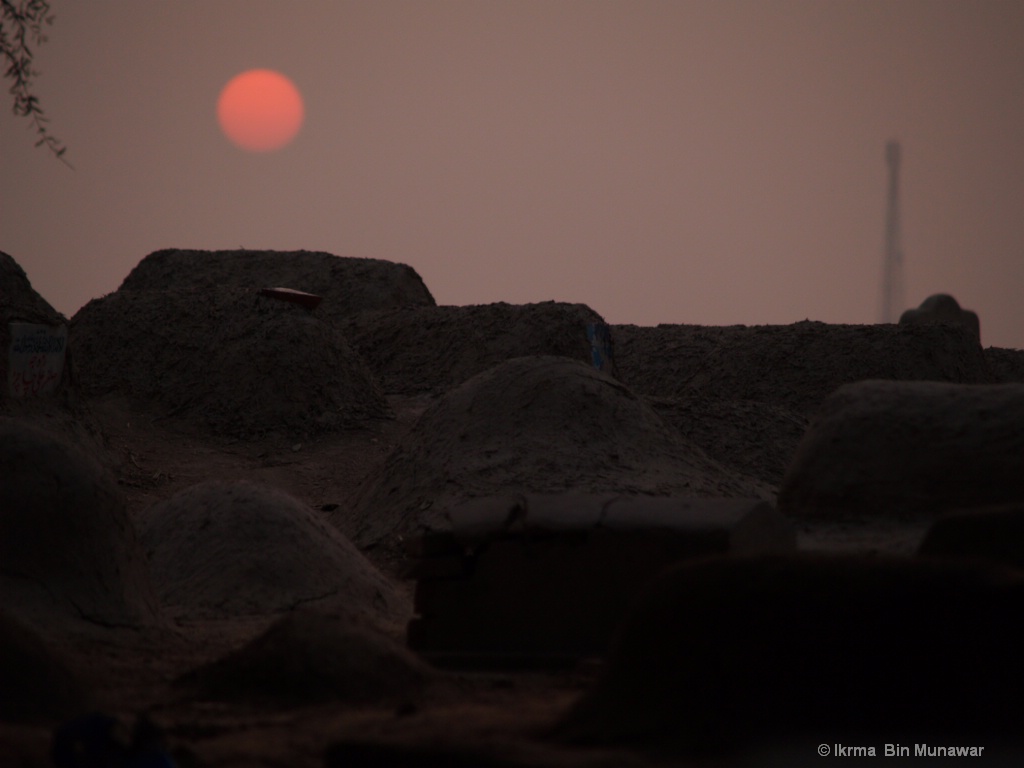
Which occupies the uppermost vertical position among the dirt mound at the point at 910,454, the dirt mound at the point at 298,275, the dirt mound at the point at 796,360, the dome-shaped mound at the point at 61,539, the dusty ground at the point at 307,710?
the dirt mound at the point at 298,275

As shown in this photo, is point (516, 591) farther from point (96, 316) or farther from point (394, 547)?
point (96, 316)

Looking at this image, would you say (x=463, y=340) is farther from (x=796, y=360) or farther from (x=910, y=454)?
(x=910, y=454)

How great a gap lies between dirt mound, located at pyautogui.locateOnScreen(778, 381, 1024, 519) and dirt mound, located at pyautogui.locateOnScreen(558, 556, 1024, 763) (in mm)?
4148

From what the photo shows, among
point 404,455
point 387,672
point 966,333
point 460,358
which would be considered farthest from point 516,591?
point 966,333

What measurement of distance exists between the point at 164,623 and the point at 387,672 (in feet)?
8.23

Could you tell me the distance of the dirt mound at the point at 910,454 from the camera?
7.69m

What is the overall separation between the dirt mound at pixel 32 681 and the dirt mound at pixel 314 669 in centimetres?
65

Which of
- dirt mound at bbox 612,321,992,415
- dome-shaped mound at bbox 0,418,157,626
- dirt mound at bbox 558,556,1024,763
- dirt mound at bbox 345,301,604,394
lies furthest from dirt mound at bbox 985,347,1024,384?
dirt mound at bbox 558,556,1024,763

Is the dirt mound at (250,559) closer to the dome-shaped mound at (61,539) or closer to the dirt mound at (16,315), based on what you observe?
the dome-shaped mound at (61,539)

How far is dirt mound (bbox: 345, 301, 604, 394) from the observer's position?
58.4 feet

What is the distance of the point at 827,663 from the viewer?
12.2ft

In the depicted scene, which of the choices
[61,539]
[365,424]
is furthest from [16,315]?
[61,539]

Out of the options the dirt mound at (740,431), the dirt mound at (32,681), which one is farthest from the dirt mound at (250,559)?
the dirt mound at (740,431)

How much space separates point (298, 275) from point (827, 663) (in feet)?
70.0
